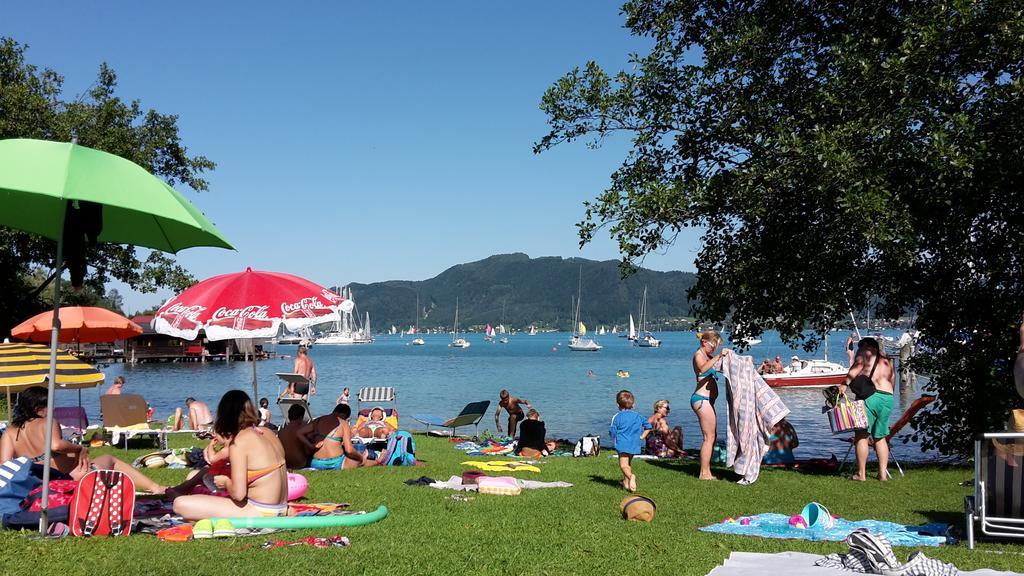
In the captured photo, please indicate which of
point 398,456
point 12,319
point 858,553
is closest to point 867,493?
point 858,553

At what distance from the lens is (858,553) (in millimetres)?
5066

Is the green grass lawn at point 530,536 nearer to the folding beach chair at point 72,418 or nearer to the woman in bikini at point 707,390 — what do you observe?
the woman in bikini at point 707,390

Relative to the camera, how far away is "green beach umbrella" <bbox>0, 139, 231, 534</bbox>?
5.18 meters

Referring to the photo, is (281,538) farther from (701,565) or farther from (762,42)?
(762,42)

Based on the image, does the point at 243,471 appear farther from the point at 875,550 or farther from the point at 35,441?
the point at 875,550

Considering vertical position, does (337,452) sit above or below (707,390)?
below

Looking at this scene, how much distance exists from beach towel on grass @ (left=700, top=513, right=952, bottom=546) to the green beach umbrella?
16.0 feet

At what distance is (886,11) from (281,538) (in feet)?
36.4

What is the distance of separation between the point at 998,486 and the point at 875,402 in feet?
14.6

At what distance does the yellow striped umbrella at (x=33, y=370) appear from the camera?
12539 mm

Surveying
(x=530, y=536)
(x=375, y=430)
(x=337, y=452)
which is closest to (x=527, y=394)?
(x=375, y=430)

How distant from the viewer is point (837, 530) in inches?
268

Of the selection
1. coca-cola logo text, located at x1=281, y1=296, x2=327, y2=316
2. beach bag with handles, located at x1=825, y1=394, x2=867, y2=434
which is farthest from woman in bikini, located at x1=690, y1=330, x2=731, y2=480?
coca-cola logo text, located at x1=281, y1=296, x2=327, y2=316

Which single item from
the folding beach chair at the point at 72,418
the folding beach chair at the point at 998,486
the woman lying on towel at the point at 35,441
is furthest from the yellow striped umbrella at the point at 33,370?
the folding beach chair at the point at 998,486
